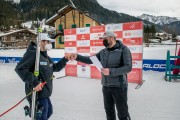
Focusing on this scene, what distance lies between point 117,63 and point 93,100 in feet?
8.77

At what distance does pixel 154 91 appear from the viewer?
618 centimetres

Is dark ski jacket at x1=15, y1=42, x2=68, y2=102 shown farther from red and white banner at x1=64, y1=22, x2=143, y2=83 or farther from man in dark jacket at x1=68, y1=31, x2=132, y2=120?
red and white banner at x1=64, y1=22, x2=143, y2=83

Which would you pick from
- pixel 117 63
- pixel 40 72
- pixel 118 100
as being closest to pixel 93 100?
pixel 118 100

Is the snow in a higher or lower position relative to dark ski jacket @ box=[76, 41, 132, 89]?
lower

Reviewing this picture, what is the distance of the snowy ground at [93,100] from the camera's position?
174 inches

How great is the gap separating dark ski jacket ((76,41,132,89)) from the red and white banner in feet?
13.9

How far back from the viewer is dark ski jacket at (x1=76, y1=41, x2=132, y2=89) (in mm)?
2953

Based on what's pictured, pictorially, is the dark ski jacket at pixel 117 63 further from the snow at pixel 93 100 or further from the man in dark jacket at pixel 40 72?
the snow at pixel 93 100

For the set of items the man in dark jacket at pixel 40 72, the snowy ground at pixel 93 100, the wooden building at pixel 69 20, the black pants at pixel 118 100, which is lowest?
the snowy ground at pixel 93 100

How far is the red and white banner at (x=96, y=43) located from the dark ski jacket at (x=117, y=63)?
4241mm

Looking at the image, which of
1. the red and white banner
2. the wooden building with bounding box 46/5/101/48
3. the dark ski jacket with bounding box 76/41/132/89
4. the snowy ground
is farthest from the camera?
the wooden building with bounding box 46/5/101/48

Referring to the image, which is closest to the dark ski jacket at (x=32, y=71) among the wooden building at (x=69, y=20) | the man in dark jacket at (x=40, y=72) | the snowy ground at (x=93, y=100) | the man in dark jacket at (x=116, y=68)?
the man in dark jacket at (x=40, y=72)

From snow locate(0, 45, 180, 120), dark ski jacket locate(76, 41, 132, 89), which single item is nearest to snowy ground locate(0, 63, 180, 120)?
snow locate(0, 45, 180, 120)

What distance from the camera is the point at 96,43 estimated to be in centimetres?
819
